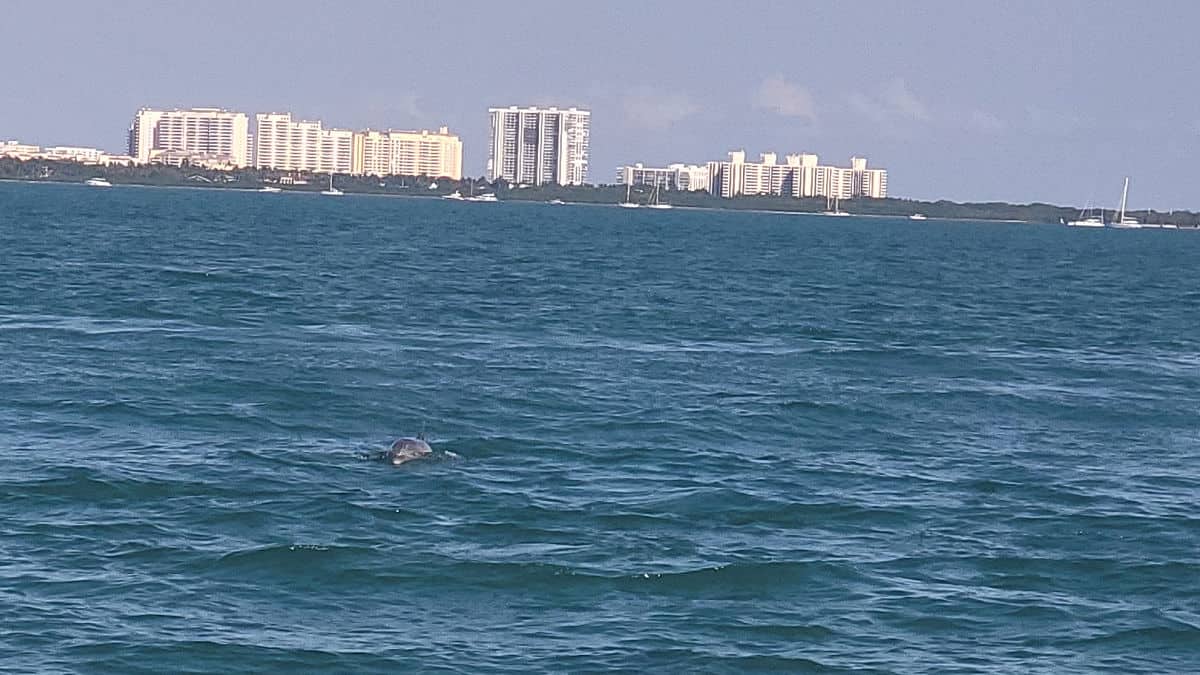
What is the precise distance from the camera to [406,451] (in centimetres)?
2931

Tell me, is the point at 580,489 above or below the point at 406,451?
below

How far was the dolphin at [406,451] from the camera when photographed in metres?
29.2

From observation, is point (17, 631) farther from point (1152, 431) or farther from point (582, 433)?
point (1152, 431)

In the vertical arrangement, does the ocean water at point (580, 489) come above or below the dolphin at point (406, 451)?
below

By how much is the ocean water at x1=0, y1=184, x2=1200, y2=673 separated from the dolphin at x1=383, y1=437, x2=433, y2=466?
0.28 metres

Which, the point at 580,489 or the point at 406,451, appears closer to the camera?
the point at 580,489

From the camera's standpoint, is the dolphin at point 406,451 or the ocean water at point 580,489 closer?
the ocean water at point 580,489

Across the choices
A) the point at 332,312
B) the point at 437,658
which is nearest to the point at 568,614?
the point at 437,658

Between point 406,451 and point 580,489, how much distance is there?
9.36 ft

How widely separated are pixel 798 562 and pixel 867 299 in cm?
4965

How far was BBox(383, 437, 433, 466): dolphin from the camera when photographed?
29156 millimetres

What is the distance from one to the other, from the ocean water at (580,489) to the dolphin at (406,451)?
0.92ft

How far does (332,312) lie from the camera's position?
54562 millimetres

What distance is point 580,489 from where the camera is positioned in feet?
92.3
